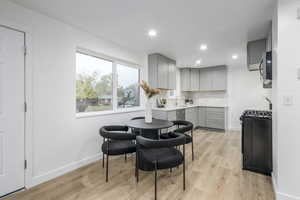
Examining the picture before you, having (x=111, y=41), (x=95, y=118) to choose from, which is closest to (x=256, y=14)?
(x=111, y=41)

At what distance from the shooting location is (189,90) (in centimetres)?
579

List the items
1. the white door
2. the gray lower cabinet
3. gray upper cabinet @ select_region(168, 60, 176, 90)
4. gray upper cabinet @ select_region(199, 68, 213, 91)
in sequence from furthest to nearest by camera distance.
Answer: gray upper cabinet @ select_region(199, 68, 213, 91) < the gray lower cabinet < gray upper cabinet @ select_region(168, 60, 176, 90) < the white door

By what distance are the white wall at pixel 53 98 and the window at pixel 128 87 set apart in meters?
0.88

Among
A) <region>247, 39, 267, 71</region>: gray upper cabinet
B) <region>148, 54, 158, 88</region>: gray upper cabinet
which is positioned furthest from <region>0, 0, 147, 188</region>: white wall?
<region>247, 39, 267, 71</region>: gray upper cabinet

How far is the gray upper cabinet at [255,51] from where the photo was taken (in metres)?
2.90

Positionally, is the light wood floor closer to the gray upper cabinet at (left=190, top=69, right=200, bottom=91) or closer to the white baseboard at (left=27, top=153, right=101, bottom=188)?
the white baseboard at (left=27, top=153, right=101, bottom=188)

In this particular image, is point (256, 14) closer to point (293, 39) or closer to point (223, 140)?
point (293, 39)

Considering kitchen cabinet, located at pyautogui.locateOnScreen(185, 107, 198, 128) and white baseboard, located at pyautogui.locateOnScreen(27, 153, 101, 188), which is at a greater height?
kitchen cabinet, located at pyautogui.locateOnScreen(185, 107, 198, 128)

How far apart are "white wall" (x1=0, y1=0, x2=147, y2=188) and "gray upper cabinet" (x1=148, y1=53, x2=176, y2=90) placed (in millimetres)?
1637

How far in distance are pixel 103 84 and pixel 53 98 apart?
103 cm

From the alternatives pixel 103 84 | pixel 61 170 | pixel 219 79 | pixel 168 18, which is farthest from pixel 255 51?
pixel 61 170

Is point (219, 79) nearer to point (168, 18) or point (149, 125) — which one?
point (168, 18)

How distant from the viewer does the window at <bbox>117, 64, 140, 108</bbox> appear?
11.2 feet

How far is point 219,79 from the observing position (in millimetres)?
5355
